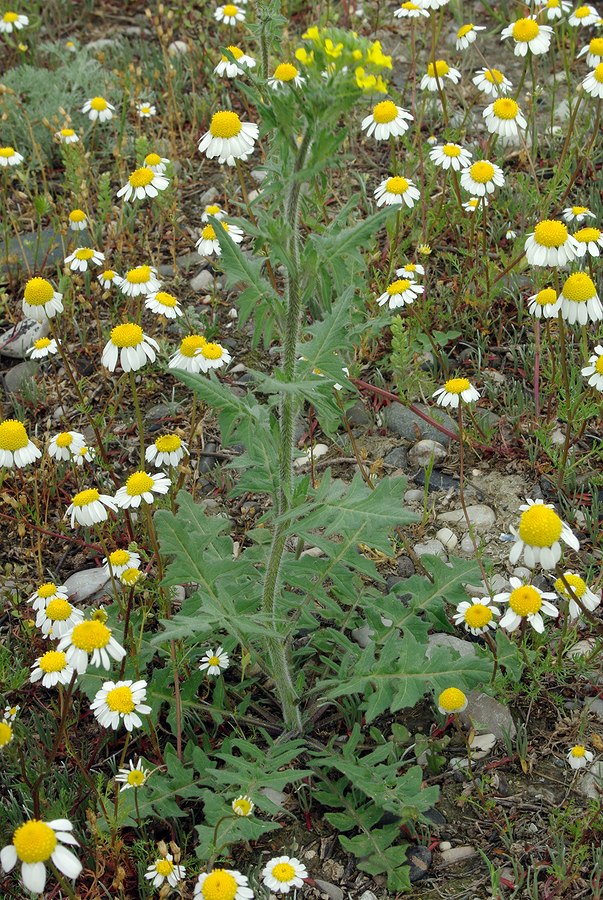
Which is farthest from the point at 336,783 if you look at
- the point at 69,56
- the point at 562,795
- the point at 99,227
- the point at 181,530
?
the point at 69,56

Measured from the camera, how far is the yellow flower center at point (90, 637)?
2.78 meters

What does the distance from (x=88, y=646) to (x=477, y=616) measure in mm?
1264

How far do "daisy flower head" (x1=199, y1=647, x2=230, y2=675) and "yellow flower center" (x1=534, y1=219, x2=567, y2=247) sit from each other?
6.57 ft

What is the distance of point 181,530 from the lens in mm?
3203

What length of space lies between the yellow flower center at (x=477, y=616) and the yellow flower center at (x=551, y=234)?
1.48 metres

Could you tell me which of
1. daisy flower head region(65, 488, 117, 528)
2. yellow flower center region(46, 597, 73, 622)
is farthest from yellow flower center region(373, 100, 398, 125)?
yellow flower center region(46, 597, 73, 622)

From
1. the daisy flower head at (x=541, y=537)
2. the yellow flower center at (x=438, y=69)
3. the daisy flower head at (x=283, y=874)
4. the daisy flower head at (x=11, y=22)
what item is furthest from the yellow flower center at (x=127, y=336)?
the daisy flower head at (x=11, y=22)

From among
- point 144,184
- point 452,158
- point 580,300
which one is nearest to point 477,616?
point 580,300

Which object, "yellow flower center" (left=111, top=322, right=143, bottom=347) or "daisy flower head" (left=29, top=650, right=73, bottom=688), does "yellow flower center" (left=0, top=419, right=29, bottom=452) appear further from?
"daisy flower head" (left=29, top=650, right=73, bottom=688)

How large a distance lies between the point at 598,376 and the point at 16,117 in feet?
14.2

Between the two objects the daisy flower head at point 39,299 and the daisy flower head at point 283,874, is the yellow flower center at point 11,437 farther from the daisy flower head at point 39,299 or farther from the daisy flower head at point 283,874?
the daisy flower head at point 283,874

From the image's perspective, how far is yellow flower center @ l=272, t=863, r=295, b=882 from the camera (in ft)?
8.94

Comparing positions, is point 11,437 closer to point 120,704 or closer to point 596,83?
point 120,704

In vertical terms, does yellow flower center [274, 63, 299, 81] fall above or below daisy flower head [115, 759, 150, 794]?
above
